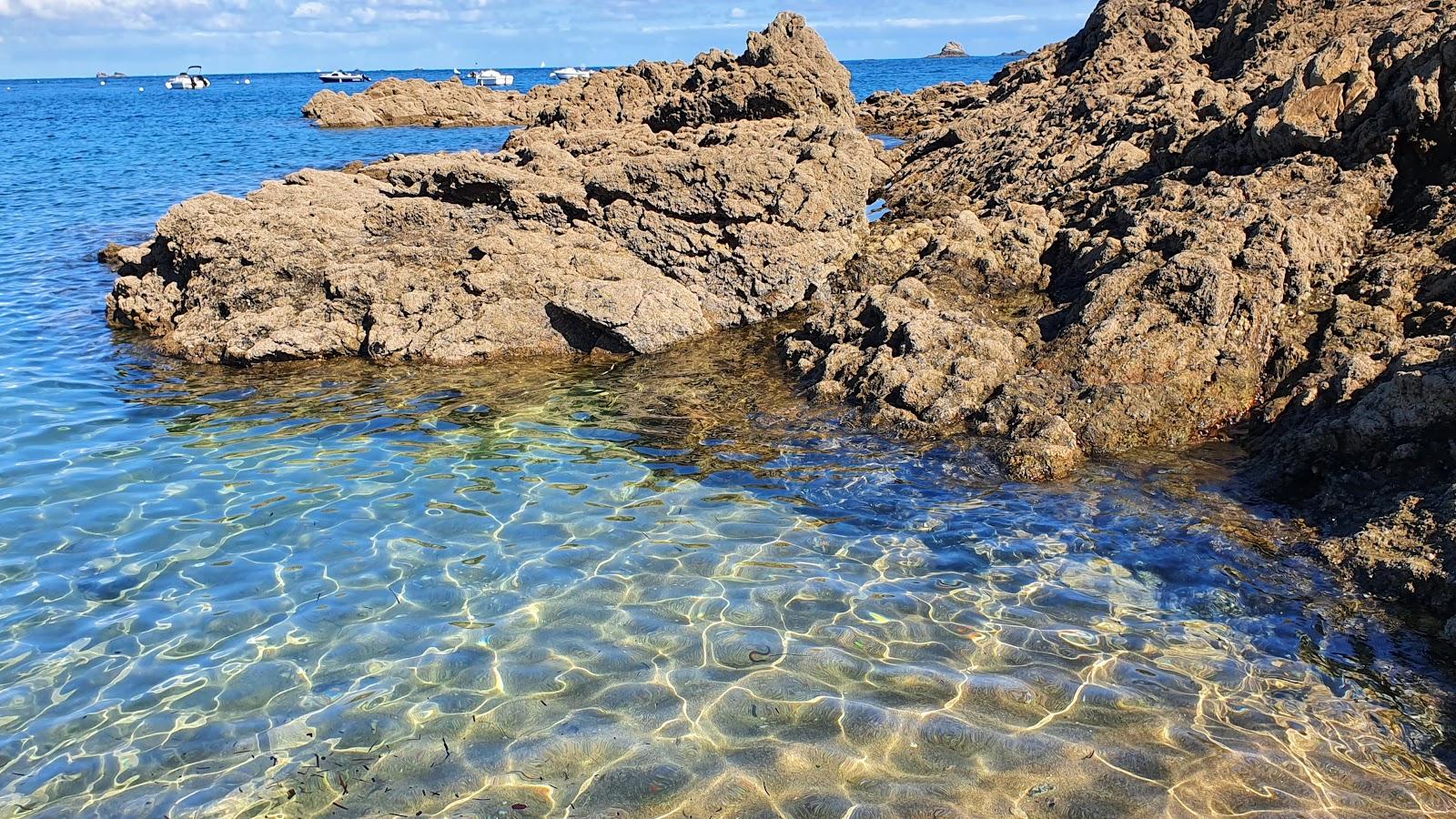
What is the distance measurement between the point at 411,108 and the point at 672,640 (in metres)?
49.5

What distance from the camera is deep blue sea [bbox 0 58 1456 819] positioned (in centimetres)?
416

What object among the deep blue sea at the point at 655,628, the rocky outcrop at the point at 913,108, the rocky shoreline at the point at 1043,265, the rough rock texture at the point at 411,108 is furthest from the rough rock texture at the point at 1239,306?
the rough rock texture at the point at 411,108

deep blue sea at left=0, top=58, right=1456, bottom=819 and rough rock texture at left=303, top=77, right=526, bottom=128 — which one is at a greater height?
rough rock texture at left=303, top=77, right=526, bottom=128

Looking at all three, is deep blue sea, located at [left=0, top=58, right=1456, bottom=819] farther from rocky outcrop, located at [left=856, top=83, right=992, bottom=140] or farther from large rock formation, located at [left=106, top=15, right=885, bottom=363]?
rocky outcrop, located at [left=856, top=83, right=992, bottom=140]

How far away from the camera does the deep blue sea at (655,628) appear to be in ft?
13.6

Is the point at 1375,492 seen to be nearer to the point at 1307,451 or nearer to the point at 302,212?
the point at 1307,451

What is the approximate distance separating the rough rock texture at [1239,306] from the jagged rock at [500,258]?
54.4 inches

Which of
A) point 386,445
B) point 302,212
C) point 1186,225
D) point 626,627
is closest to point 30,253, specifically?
point 302,212

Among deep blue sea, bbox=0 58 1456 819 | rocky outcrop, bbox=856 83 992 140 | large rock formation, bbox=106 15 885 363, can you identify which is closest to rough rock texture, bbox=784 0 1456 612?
deep blue sea, bbox=0 58 1456 819

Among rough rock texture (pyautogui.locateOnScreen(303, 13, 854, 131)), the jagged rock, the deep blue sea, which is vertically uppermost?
rough rock texture (pyautogui.locateOnScreen(303, 13, 854, 131))

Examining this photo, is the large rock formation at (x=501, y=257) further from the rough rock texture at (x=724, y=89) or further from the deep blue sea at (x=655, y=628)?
the rough rock texture at (x=724, y=89)

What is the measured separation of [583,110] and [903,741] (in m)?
20.1

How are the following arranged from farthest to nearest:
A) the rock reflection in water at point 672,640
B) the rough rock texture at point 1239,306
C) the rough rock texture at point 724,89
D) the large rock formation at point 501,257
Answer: the rough rock texture at point 724,89 < the large rock formation at point 501,257 < the rough rock texture at point 1239,306 < the rock reflection in water at point 672,640

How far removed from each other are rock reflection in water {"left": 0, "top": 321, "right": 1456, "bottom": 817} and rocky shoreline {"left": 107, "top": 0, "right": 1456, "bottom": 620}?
2.32 ft
